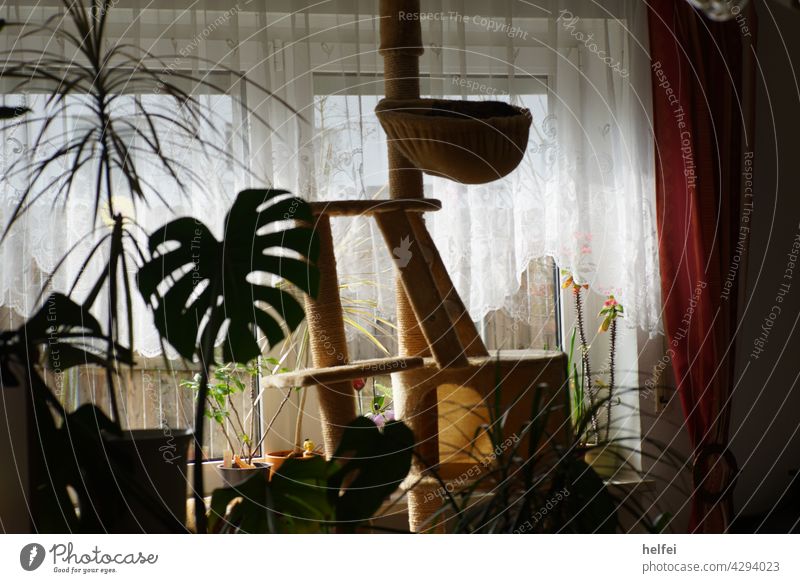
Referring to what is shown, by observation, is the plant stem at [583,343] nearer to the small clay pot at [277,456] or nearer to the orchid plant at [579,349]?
the orchid plant at [579,349]

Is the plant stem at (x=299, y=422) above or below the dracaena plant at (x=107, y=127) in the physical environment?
below

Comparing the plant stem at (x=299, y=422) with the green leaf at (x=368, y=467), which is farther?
the plant stem at (x=299, y=422)

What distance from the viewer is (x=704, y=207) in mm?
1334

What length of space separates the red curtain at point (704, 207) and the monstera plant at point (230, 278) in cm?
67

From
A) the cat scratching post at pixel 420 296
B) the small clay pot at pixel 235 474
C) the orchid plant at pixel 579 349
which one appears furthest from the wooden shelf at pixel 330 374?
the orchid plant at pixel 579 349

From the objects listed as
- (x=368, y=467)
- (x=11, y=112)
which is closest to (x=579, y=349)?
(x=368, y=467)

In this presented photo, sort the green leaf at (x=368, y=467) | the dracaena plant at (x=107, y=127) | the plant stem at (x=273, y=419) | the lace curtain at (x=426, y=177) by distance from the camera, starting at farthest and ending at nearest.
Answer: the plant stem at (x=273, y=419) → the lace curtain at (x=426, y=177) → the dracaena plant at (x=107, y=127) → the green leaf at (x=368, y=467)

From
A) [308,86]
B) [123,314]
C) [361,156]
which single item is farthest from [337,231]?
[123,314]

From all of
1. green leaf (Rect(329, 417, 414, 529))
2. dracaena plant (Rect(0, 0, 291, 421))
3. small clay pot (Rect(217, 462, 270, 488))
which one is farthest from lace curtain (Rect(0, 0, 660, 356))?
green leaf (Rect(329, 417, 414, 529))

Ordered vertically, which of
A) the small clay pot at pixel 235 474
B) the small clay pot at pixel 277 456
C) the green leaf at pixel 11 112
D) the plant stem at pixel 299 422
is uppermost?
the green leaf at pixel 11 112

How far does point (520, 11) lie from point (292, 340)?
2.22ft

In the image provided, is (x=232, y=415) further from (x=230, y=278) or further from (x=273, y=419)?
(x=230, y=278)

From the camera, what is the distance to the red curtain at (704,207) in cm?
130
